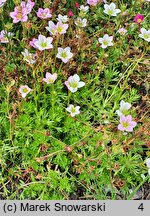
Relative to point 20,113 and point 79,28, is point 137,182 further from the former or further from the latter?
point 79,28

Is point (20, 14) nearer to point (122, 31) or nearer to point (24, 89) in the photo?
point (24, 89)

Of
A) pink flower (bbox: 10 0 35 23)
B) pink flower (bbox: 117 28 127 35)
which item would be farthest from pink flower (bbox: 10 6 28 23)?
pink flower (bbox: 117 28 127 35)

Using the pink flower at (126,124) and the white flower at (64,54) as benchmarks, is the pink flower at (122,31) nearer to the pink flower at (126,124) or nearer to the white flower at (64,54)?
the white flower at (64,54)

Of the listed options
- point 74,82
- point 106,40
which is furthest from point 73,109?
point 106,40

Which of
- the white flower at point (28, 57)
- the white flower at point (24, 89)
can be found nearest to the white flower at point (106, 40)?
the white flower at point (28, 57)

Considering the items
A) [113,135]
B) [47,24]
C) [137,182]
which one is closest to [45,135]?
[113,135]

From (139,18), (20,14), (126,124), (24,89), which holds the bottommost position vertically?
(126,124)

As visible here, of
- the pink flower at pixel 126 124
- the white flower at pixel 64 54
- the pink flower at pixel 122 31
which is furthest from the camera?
the pink flower at pixel 122 31
